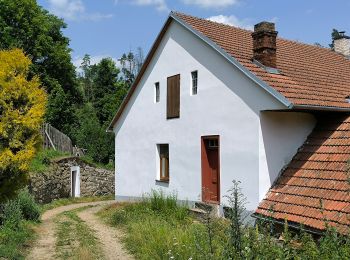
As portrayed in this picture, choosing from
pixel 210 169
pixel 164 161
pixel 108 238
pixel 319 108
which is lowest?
pixel 108 238

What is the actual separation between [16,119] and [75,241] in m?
3.63

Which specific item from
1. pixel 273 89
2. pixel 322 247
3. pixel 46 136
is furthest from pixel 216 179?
pixel 46 136

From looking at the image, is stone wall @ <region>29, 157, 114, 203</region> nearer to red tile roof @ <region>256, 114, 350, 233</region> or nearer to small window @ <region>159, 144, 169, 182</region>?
small window @ <region>159, 144, 169, 182</region>

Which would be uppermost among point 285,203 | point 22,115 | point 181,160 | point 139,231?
point 22,115

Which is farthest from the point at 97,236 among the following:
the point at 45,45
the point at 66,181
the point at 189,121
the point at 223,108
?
the point at 45,45

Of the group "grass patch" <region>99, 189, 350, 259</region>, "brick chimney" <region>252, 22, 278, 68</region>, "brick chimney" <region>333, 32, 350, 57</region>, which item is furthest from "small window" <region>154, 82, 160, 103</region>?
"brick chimney" <region>333, 32, 350, 57</region>

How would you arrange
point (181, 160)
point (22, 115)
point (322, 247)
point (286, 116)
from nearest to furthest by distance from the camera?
point (322, 247) < point (22, 115) < point (286, 116) < point (181, 160)

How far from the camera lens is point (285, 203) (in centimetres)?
1120

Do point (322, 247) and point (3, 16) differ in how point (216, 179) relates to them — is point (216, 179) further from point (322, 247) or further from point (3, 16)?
point (3, 16)

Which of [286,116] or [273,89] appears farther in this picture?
[286,116]

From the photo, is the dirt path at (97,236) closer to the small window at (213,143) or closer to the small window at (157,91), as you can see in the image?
the small window at (213,143)

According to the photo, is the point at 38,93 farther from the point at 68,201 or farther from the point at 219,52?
the point at 68,201

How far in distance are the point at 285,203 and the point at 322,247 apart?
6.35 meters

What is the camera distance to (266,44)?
13.4 metres
